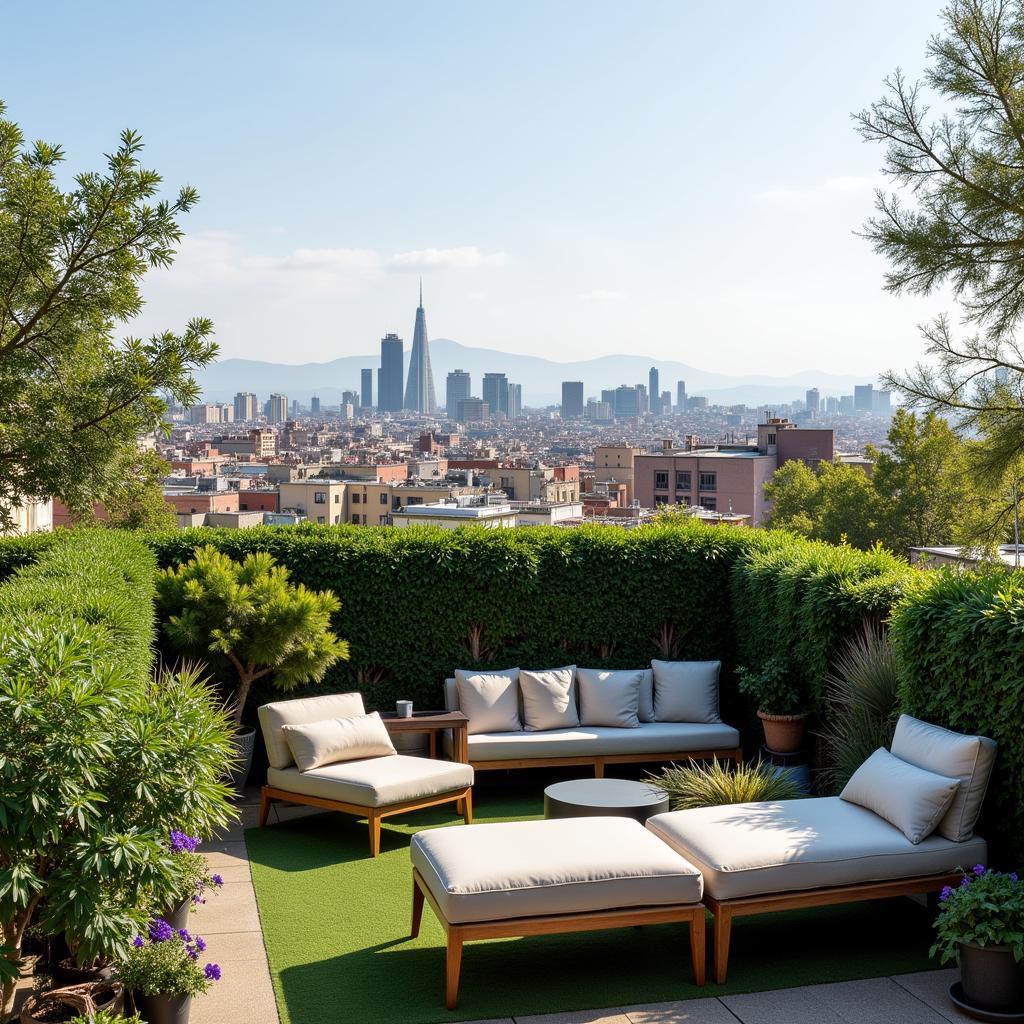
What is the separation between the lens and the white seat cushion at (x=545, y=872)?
421 cm

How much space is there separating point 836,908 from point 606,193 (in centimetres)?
2559

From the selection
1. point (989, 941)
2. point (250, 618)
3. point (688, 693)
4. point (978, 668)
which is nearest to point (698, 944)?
point (989, 941)

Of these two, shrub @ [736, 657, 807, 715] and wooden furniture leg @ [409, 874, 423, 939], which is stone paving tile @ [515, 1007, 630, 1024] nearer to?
wooden furniture leg @ [409, 874, 423, 939]

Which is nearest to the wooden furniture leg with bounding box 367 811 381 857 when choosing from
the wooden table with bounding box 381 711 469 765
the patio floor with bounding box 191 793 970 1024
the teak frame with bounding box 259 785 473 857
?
the teak frame with bounding box 259 785 473 857

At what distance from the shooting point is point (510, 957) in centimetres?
474

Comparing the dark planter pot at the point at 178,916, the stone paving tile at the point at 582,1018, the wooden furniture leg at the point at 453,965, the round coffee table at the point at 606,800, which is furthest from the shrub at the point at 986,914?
the dark planter pot at the point at 178,916

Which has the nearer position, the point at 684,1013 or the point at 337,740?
the point at 684,1013

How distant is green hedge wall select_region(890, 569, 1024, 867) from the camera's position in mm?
4691

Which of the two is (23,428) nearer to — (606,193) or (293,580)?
(293,580)

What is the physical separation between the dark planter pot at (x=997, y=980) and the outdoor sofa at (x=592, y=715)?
3618mm

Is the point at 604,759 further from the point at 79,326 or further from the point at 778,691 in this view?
the point at 79,326

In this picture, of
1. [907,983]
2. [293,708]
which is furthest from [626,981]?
[293,708]

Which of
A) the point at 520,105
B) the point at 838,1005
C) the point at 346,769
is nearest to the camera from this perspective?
the point at 838,1005

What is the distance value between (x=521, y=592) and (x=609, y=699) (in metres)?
1.18
